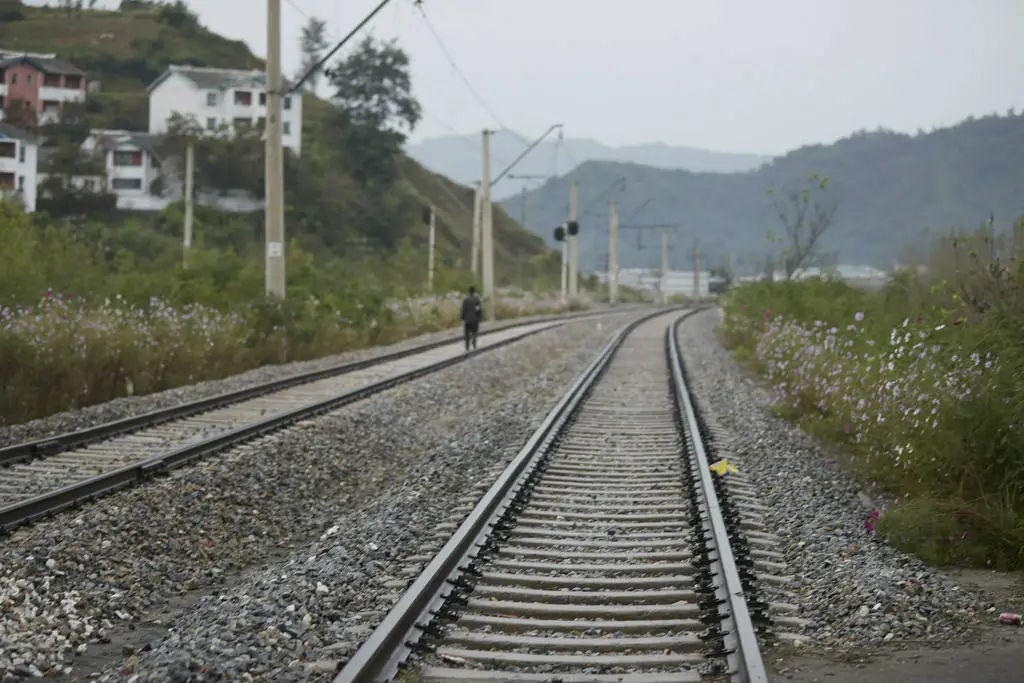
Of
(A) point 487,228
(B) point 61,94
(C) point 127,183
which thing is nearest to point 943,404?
(A) point 487,228

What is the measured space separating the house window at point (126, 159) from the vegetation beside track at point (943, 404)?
227 ft

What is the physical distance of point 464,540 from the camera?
318 inches

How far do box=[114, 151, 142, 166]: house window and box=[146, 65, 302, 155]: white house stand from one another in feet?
25.7

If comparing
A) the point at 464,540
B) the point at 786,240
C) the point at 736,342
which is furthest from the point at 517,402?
the point at 786,240

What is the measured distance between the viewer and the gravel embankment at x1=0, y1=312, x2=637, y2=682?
6.31m

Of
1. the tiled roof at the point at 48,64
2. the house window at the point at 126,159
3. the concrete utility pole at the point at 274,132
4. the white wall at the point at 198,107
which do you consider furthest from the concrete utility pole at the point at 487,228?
the white wall at the point at 198,107

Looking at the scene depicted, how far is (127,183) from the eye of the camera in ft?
258

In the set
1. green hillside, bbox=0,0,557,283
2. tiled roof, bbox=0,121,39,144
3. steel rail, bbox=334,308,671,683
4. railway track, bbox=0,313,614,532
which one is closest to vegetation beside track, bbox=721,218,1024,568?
steel rail, bbox=334,308,671,683

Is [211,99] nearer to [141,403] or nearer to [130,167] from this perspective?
[130,167]

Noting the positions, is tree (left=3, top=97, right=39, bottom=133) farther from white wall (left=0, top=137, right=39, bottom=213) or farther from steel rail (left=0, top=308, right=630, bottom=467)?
steel rail (left=0, top=308, right=630, bottom=467)

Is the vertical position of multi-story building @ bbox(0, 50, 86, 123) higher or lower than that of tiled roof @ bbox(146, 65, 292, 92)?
lower

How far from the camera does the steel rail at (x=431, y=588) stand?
5.66 meters

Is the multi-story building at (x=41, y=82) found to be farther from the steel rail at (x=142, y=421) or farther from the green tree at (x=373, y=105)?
the steel rail at (x=142, y=421)

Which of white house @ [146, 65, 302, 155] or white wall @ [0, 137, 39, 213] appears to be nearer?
white wall @ [0, 137, 39, 213]
